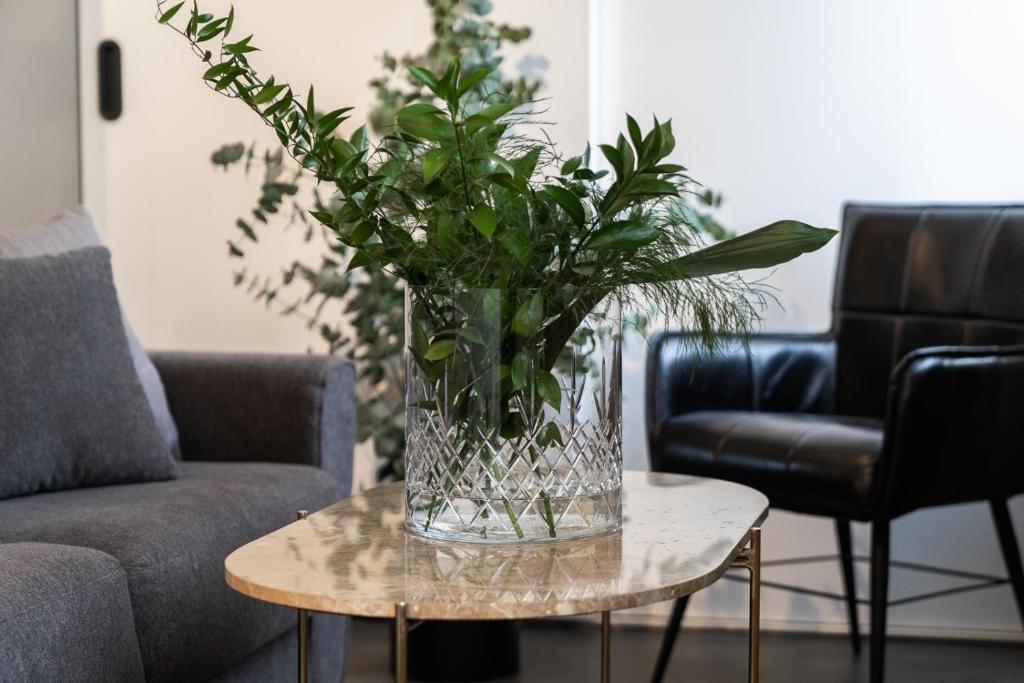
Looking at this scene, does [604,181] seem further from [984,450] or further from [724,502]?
[724,502]

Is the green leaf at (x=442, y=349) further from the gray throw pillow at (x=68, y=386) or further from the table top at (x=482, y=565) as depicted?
the gray throw pillow at (x=68, y=386)

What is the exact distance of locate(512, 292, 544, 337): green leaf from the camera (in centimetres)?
128

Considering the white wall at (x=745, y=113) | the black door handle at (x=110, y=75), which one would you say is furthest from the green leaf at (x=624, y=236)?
the black door handle at (x=110, y=75)

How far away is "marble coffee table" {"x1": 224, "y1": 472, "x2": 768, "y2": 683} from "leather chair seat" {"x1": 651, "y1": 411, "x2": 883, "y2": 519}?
30.3 inches

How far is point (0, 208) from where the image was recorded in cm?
310

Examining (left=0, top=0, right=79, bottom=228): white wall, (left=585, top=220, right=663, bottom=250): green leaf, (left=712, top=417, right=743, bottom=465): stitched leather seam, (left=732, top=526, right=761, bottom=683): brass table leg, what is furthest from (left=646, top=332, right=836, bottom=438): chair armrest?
(left=0, top=0, right=79, bottom=228): white wall

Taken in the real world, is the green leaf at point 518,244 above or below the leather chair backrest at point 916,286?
above

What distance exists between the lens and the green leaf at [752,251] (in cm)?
133

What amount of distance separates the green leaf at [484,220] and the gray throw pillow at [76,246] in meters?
1.16

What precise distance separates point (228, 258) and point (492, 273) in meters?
2.25

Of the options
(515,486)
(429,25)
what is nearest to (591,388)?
(515,486)

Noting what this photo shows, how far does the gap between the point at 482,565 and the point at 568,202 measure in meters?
0.37

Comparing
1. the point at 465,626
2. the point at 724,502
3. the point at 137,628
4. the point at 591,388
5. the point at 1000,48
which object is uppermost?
the point at 1000,48

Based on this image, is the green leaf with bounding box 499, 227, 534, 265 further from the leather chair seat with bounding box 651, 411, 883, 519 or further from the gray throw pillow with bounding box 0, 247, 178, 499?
the leather chair seat with bounding box 651, 411, 883, 519
